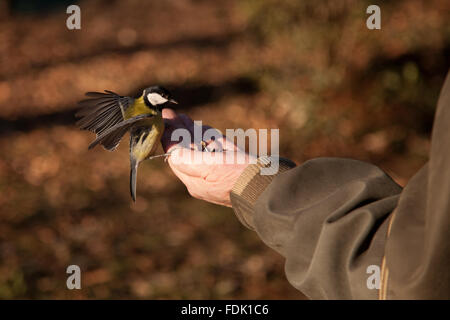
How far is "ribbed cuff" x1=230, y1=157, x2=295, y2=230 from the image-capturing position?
1.68 m

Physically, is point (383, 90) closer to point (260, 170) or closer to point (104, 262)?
point (104, 262)

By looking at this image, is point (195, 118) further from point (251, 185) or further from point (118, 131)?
point (251, 185)

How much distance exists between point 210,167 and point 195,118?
356 cm

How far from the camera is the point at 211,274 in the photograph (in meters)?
3.70

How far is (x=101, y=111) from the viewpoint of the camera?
225cm

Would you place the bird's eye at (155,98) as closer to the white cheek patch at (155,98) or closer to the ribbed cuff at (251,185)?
the white cheek patch at (155,98)

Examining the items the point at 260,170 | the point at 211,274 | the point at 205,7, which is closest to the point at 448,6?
the point at 205,7

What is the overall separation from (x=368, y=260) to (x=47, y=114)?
5.28 metres

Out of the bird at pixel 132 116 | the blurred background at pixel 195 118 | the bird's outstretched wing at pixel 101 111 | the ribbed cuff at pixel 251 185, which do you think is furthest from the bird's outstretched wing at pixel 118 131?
the blurred background at pixel 195 118

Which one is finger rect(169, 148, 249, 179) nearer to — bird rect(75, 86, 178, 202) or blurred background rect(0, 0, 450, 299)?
bird rect(75, 86, 178, 202)

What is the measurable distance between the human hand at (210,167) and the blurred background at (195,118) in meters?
1.55

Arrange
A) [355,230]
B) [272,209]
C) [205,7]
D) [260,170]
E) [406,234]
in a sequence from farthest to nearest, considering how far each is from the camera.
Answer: [205,7]
[260,170]
[272,209]
[355,230]
[406,234]

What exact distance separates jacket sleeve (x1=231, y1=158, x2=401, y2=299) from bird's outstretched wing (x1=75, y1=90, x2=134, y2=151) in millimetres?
862

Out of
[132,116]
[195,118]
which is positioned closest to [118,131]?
[132,116]
